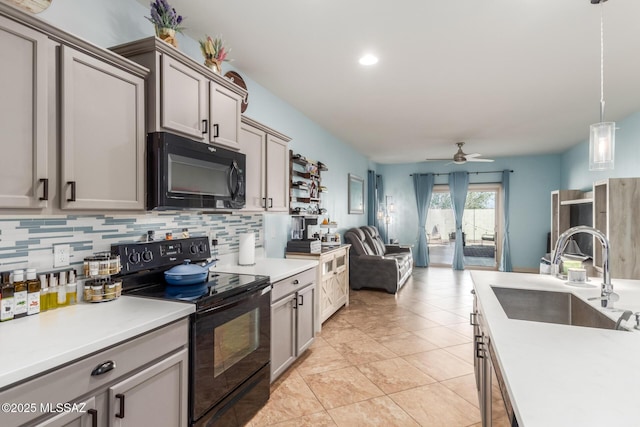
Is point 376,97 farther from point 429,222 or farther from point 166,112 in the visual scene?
point 429,222

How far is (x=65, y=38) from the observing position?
1355 millimetres

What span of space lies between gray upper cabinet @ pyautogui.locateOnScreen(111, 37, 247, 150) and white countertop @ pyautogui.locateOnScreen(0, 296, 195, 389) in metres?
0.91

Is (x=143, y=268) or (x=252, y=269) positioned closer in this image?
(x=143, y=268)

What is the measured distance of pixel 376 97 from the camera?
375 cm

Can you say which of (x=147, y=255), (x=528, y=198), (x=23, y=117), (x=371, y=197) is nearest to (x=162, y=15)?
(x=23, y=117)

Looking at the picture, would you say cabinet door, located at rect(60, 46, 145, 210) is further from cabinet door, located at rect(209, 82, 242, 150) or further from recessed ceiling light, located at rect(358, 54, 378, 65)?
recessed ceiling light, located at rect(358, 54, 378, 65)

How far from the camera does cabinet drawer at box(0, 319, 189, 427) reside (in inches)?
38.2

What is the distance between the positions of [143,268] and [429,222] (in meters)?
7.38

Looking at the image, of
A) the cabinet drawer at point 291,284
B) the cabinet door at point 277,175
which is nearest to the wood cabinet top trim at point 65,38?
the cabinet door at point 277,175

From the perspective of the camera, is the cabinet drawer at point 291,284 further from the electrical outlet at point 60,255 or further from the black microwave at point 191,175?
the electrical outlet at point 60,255

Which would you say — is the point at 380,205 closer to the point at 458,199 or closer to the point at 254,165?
the point at 458,199

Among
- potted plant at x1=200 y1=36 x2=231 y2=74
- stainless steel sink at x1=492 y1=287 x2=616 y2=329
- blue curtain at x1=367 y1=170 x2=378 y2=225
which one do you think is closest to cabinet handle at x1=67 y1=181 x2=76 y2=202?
potted plant at x1=200 y1=36 x2=231 y2=74

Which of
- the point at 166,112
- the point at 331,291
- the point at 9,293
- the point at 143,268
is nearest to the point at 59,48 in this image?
the point at 166,112

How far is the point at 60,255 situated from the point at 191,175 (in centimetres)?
74
